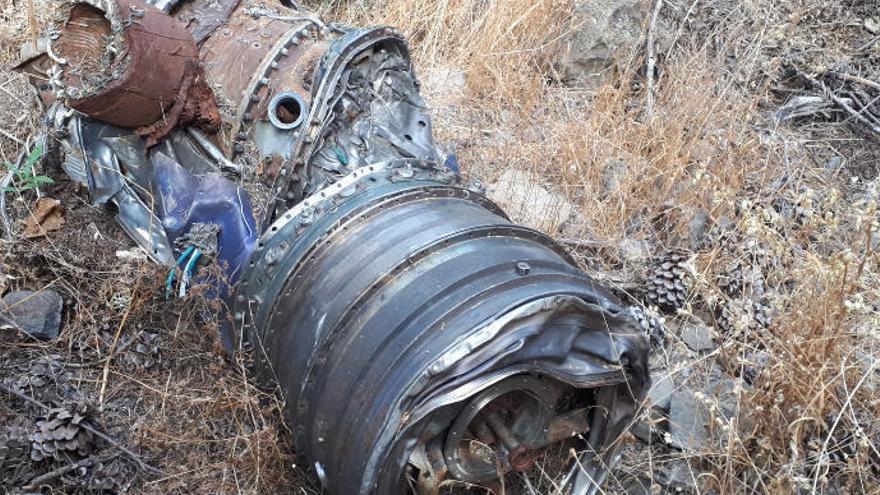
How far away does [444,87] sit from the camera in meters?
4.43

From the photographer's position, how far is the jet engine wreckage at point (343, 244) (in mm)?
→ 2133

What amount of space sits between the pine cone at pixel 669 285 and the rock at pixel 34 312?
227 centimetres

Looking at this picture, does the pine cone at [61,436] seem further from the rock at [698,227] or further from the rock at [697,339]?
the rock at [698,227]

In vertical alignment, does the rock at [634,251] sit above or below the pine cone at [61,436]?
below

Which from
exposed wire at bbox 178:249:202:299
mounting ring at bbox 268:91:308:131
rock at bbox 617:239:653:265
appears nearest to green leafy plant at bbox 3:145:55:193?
exposed wire at bbox 178:249:202:299

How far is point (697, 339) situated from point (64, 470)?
228 cm

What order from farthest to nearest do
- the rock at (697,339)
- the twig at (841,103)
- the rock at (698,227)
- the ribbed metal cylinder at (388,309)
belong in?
the twig at (841,103) < the rock at (698,227) < the rock at (697,339) < the ribbed metal cylinder at (388,309)

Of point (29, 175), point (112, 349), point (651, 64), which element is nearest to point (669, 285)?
point (651, 64)

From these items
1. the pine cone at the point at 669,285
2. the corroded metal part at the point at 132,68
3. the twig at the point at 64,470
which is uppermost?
the corroded metal part at the point at 132,68

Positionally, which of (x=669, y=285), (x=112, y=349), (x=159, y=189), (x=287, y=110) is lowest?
(x=669, y=285)

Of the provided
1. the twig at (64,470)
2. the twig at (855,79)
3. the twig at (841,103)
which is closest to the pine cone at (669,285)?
the twig at (841,103)

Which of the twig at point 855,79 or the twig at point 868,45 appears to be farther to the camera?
the twig at point 868,45

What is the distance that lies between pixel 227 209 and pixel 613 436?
1460 millimetres

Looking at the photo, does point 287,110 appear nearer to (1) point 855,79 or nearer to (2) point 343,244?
(2) point 343,244
